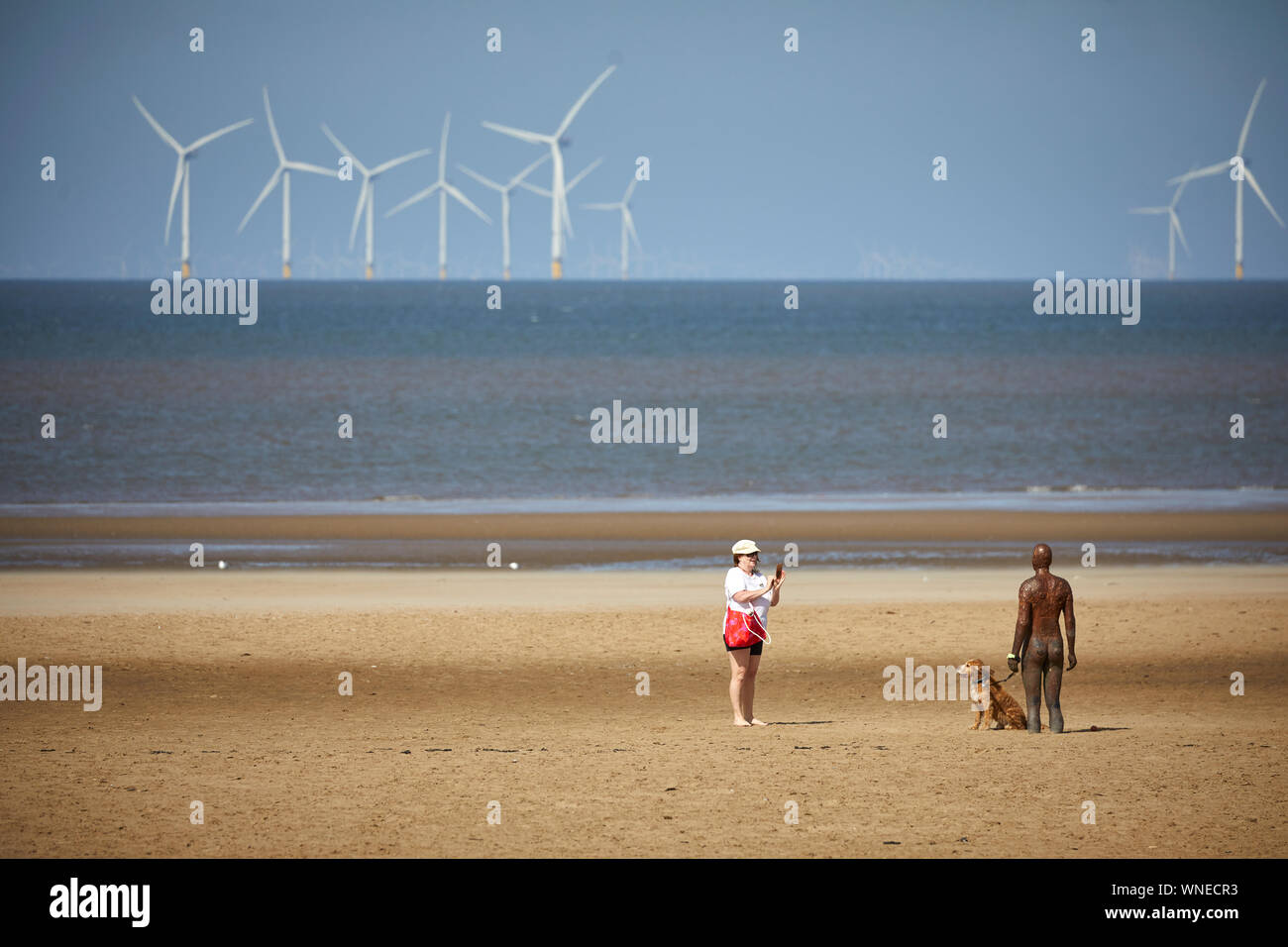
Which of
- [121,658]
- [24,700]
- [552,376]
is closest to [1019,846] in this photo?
[24,700]

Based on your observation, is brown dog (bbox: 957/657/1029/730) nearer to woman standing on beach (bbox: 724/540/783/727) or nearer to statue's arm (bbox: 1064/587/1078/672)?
statue's arm (bbox: 1064/587/1078/672)

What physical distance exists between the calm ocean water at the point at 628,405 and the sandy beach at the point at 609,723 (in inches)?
554

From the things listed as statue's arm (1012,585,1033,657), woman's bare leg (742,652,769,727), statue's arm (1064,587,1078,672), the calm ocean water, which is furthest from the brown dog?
the calm ocean water

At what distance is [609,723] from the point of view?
48.7 ft

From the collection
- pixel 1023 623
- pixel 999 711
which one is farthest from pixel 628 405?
pixel 1023 623

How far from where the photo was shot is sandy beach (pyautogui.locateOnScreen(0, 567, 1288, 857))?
10.4 metres

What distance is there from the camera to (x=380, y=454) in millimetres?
49844

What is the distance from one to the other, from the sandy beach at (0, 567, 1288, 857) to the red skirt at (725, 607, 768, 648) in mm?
888

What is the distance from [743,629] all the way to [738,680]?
0.70m

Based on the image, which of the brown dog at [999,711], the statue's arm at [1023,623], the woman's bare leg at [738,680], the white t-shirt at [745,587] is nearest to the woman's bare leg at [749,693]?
the woman's bare leg at [738,680]

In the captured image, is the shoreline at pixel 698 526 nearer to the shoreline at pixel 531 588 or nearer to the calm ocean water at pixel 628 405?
the calm ocean water at pixel 628 405

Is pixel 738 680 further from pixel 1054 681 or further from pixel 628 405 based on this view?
pixel 628 405

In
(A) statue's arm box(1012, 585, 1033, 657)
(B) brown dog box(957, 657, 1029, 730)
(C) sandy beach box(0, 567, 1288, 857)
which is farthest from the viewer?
(B) brown dog box(957, 657, 1029, 730)

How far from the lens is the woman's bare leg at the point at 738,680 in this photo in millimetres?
13773
